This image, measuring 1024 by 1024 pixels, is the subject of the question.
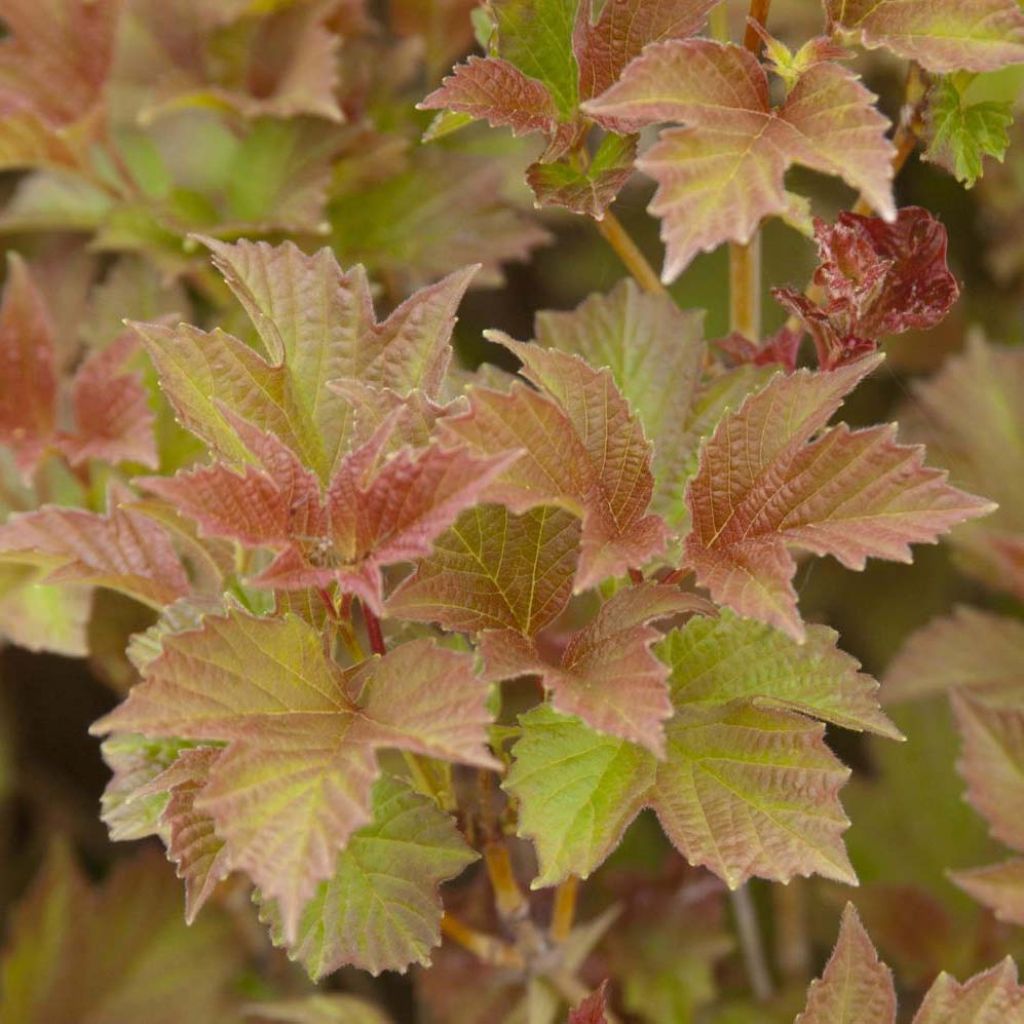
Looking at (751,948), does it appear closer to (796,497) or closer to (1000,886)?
(1000,886)

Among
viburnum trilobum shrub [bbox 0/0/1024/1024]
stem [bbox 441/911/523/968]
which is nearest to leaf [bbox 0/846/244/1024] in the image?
viburnum trilobum shrub [bbox 0/0/1024/1024]

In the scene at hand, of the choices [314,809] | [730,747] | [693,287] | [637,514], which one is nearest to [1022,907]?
[730,747]

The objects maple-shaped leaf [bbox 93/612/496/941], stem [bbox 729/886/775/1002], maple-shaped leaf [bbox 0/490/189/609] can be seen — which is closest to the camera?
maple-shaped leaf [bbox 93/612/496/941]

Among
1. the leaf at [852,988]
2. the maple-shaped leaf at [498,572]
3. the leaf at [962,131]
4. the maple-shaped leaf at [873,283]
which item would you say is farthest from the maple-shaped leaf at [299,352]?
the leaf at [852,988]

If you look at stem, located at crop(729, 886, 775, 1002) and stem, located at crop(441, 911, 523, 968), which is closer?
stem, located at crop(441, 911, 523, 968)

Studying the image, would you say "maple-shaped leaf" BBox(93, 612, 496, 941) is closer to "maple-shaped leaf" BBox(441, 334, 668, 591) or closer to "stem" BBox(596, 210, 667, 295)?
"maple-shaped leaf" BBox(441, 334, 668, 591)

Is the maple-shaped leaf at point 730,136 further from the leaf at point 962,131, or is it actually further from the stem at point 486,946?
the stem at point 486,946
